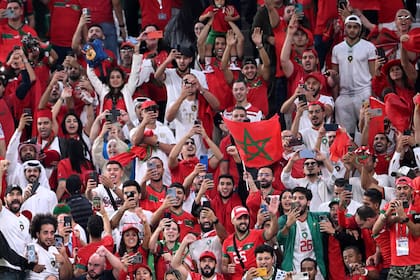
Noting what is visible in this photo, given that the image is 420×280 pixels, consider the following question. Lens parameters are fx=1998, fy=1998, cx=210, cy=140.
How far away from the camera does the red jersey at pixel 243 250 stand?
875 inches

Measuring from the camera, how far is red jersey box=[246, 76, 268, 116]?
2556 centimetres

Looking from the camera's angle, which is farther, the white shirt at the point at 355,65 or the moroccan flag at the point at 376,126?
the white shirt at the point at 355,65

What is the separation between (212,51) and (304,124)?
2.02 meters

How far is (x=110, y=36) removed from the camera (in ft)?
89.9

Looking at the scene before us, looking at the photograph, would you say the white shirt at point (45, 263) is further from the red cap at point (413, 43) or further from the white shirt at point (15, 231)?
the red cap at point (413, 43)

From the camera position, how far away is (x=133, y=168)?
24.2 m

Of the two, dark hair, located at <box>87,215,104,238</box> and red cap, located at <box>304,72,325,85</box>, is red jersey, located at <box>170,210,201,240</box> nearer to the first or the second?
dark hair, located at <box>87,215,104,238</box>

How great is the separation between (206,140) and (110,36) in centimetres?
360

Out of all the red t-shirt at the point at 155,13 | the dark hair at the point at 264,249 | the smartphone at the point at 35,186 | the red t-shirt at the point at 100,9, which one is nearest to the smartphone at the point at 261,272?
the dark hair at the point at 264,249

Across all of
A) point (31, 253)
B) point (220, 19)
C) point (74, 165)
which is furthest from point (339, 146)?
point (31, 253)

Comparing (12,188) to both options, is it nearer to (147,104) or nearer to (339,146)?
(147,104)

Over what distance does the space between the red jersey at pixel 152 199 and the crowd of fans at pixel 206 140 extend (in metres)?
0.02

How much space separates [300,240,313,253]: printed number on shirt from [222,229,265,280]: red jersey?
0.44 meters

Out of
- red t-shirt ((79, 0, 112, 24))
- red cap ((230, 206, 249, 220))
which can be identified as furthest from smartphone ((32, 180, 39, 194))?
red t-shirt ((79, 0, 112, 24))
